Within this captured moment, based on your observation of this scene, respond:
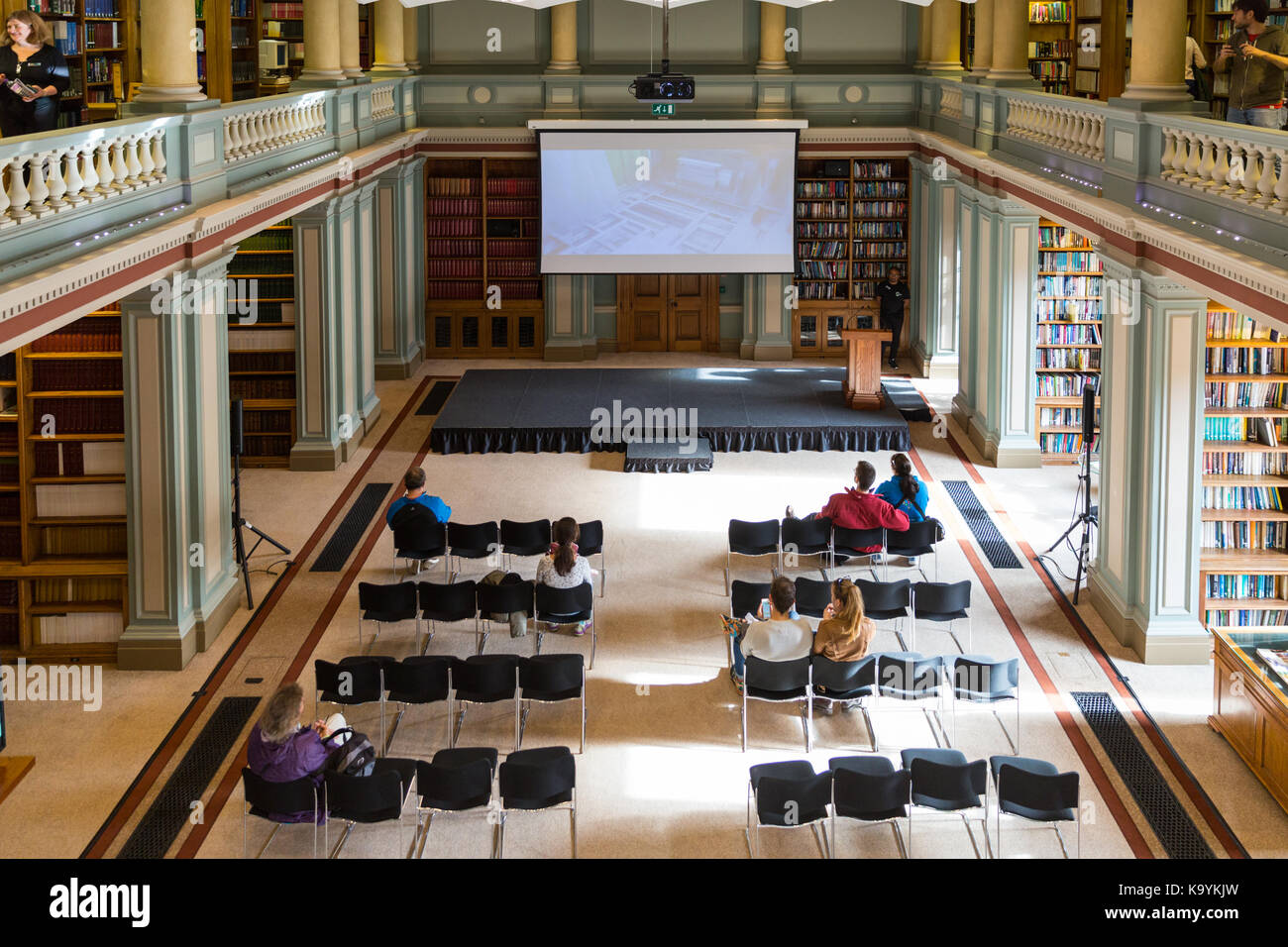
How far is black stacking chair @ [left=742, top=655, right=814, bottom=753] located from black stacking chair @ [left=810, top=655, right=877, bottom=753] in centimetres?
7

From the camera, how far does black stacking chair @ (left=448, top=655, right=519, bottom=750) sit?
8258 mm

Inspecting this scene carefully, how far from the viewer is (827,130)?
1791 cm

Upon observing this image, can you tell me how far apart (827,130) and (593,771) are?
1154cm

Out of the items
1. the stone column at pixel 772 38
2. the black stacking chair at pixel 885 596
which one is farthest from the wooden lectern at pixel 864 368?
the black stacking chair at pixel 885 596

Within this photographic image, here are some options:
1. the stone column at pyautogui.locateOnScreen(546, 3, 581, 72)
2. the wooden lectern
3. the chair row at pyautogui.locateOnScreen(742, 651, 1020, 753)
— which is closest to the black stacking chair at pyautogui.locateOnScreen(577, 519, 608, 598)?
the chair row at pyautogui.locateOnScreen(742, 651, 1020, 753)

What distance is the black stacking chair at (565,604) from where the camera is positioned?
31.5 ft

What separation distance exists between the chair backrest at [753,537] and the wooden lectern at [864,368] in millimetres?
4695

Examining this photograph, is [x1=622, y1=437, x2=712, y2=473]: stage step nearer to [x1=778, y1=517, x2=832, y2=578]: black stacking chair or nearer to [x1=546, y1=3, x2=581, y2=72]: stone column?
[x1=778, y1=517, x2=832, y2=578]: black stacking chair

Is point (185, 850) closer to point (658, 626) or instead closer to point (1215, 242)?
point (658, 626)

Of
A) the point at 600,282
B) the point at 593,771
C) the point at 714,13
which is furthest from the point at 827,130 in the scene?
the point at 593,771

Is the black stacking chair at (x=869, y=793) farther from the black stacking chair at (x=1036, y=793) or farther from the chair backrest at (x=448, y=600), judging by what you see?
the chair backrest at (x=448, y=600)

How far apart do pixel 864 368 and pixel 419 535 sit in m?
5.99

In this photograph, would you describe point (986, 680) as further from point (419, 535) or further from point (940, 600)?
point (419, 535)

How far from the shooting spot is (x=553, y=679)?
829 cm
